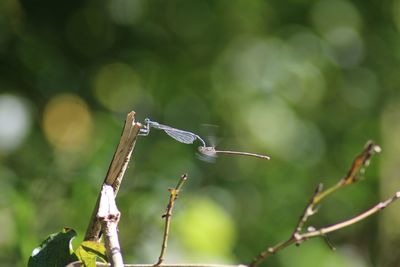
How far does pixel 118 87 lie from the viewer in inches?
129

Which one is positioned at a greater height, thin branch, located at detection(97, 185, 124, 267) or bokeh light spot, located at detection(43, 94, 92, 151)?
bokeh light spot, located at detection(43, 94, 92, 151)

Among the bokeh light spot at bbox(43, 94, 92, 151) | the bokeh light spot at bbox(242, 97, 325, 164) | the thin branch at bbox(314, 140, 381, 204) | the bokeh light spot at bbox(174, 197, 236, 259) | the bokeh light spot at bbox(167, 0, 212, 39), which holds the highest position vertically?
the bokeh light spot at bbox(167, 0, 212, 39)

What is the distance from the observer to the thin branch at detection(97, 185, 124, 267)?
854 millimetres

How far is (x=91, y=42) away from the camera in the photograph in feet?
10.7

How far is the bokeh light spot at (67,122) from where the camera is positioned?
2746 mm

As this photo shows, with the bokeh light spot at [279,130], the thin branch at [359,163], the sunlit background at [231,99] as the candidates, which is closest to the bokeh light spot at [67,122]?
the sunlit background at [231,99]

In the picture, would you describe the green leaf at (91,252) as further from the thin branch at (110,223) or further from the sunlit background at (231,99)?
the sunlit background at (231,99)

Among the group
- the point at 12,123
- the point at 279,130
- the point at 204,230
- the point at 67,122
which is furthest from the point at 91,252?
the point at 279,130

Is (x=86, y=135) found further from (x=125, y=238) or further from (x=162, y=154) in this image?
(x=125, y=238)

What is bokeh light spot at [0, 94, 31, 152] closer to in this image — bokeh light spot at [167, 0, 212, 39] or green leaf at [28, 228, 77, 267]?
A: bokeh light spot at [167, 0, 212, 39]

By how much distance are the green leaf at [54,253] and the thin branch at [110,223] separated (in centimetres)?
7

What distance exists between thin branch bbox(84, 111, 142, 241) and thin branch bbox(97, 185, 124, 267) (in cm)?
2

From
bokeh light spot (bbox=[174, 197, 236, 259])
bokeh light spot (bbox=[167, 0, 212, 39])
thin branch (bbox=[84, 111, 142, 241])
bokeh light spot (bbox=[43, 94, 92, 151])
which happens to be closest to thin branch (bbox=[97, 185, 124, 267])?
thin branch (bbox=[84, 111, 142, 241])

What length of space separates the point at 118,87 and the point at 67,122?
0.44m
